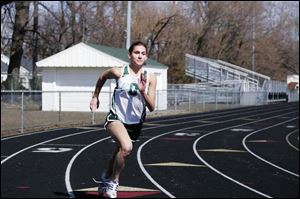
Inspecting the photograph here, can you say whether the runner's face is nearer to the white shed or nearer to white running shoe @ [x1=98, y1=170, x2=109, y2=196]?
white running shoe @ [x1=98, y1=170, x2=109, y2=196]

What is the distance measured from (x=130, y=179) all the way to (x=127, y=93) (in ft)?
64.9

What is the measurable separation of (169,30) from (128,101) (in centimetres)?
850

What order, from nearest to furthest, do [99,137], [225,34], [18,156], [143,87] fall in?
[143,87] → [18,156] → [99,137] → [225,34]

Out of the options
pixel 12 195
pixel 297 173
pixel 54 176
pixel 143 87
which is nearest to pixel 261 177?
pixel 297 173

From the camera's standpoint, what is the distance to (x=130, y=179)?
73.0 ft

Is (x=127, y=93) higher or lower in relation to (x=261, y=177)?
higher

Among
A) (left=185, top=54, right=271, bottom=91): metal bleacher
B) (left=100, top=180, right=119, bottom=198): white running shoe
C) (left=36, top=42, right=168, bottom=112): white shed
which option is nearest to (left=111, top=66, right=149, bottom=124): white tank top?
(left=100, top=180, right=119, bottom=198): white running shoe

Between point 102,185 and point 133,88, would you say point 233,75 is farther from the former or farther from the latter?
point 133,88

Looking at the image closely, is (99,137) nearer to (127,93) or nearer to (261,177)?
(261,177)

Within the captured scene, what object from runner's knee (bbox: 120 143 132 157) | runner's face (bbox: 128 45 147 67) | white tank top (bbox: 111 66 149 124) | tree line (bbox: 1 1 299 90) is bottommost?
runner's knee (bbox: 120 143 132 157)

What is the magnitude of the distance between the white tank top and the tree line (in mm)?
3808

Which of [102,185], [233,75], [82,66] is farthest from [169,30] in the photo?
[102,185]

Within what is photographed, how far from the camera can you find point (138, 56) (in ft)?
8.96

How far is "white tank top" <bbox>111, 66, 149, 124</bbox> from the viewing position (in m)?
Answer: 2.70
